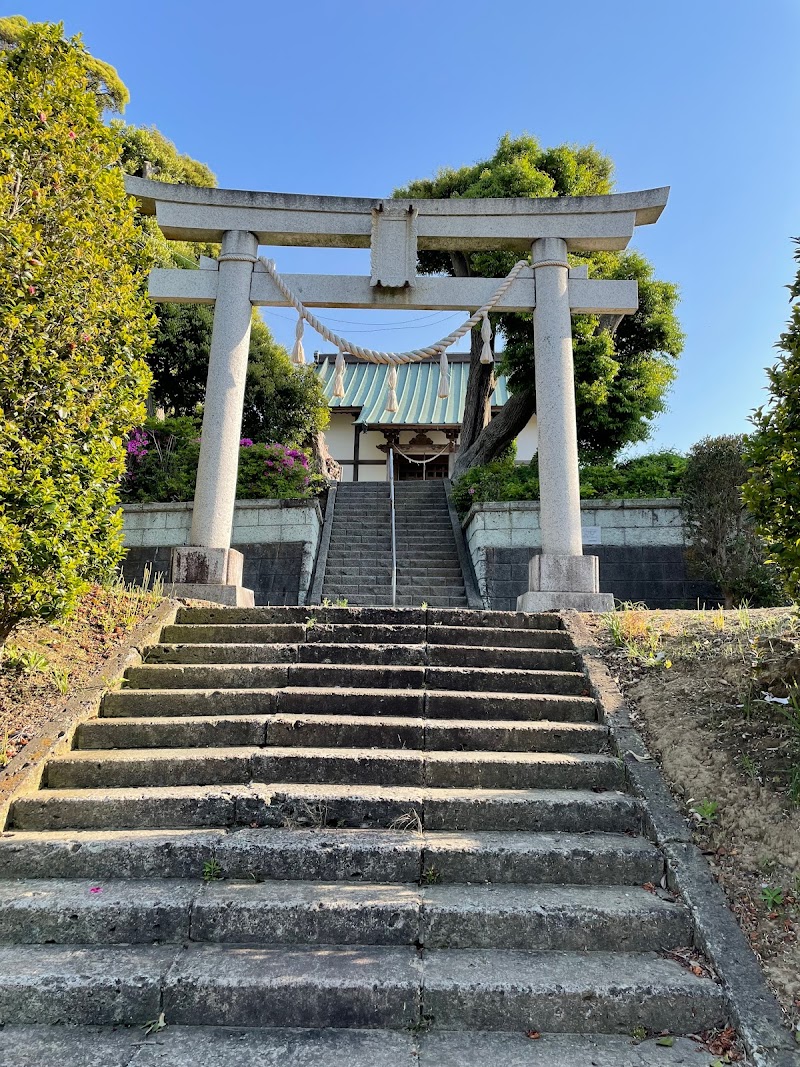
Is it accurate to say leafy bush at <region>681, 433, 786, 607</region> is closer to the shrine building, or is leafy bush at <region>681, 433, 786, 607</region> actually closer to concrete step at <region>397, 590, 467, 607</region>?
concrete step at <region>397, 590, 467, 607</region>

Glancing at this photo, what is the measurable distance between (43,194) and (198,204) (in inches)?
140

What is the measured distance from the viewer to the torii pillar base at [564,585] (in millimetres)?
6340

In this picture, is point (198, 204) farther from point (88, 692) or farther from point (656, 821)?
point (656, 821)

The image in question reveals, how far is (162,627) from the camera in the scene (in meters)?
4.76

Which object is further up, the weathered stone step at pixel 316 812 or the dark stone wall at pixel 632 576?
the dark stone wall at pixel 632 576

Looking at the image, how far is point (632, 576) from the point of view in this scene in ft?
29.2

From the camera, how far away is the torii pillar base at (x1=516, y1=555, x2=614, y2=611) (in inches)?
250

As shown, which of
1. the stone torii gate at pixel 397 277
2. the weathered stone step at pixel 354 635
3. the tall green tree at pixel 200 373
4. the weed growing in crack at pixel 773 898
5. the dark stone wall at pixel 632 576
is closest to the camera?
the weed growing in crack at pixel 773 898

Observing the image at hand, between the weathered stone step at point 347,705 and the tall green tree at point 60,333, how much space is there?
0.80m

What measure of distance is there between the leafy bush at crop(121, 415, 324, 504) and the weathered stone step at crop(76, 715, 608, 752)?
642 cm

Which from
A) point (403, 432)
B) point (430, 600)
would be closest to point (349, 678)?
point (430, 600)

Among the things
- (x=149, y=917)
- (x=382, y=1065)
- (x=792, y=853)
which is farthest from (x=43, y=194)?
(x=792, y=853)

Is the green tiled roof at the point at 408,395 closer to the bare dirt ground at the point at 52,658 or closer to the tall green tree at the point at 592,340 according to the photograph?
the tall green tree at the point at 592,340

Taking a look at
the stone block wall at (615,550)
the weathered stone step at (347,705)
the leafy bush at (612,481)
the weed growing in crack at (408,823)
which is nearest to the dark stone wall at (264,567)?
the stone block wall at (615,550)
